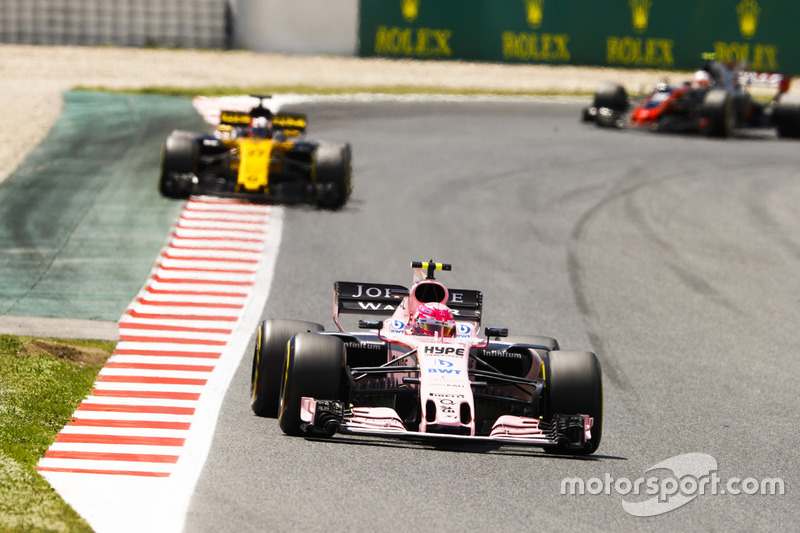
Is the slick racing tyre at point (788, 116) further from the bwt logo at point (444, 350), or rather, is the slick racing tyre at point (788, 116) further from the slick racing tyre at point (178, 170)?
the bwt logo at point (444, 350)

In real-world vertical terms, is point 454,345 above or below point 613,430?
above

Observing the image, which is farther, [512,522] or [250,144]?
[250,144]

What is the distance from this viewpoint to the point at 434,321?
38.8 ft

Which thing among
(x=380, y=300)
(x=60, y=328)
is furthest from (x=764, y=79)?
(x=60, y=328)

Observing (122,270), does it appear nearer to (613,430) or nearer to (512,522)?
(613,430)

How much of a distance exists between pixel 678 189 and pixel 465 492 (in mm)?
16677

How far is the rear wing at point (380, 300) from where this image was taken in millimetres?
12664

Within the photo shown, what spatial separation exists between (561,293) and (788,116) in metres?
16.7

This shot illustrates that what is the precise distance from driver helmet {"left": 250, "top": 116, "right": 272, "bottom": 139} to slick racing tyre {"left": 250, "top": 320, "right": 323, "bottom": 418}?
10126 millimetres

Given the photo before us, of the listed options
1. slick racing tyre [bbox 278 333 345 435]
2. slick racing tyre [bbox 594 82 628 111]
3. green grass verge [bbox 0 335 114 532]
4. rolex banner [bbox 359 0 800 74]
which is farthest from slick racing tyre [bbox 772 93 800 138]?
slick racing tyre [bbox 278 333 345 435]

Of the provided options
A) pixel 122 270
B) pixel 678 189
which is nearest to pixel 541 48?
pixel 678 189

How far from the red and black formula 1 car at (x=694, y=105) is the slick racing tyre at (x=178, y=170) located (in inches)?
520

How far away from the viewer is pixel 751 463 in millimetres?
11406

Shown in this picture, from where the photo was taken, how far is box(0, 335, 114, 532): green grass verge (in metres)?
8.83
